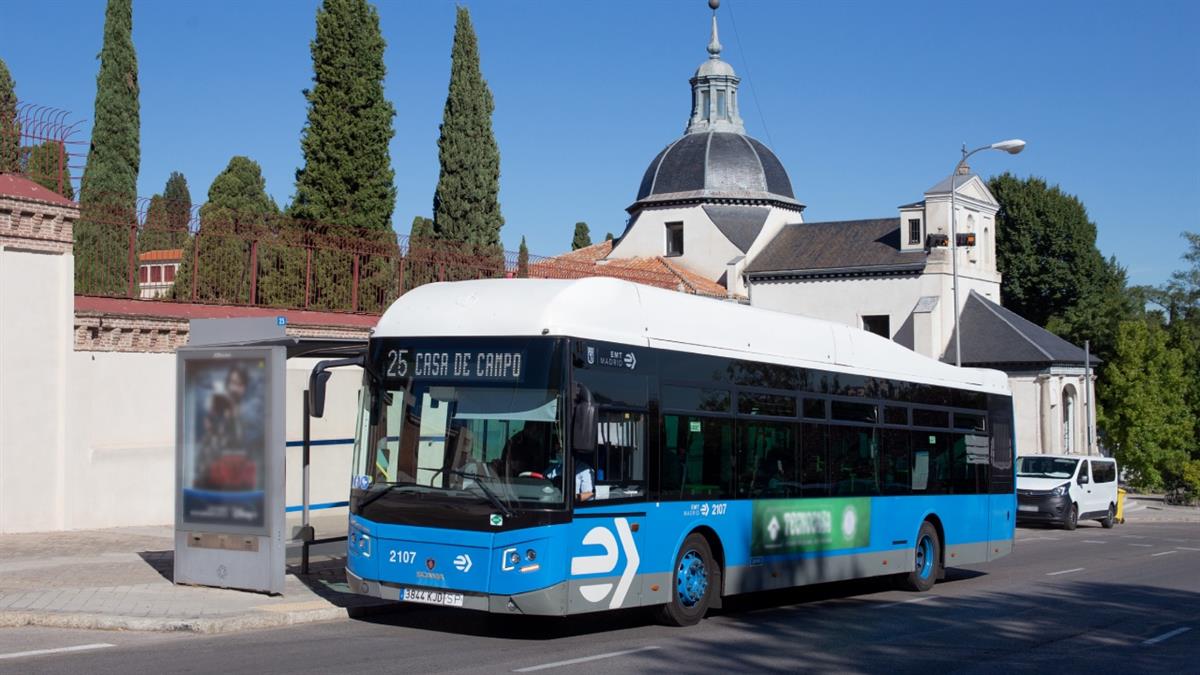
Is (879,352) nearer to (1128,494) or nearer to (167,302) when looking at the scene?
(167,302)

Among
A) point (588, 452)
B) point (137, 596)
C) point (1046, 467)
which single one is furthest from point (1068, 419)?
point (137, 596)

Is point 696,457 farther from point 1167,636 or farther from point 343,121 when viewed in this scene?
point 343,121

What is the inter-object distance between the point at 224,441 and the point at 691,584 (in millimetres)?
5122

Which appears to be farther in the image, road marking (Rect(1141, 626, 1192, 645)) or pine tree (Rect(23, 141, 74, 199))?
pine tree (Rect(23, 141, 74, 199))

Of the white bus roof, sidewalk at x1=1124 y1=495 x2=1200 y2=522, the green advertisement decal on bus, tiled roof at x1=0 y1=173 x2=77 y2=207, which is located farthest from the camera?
sidewalk at x1=1124 y1=495 x2=1200 y2=522

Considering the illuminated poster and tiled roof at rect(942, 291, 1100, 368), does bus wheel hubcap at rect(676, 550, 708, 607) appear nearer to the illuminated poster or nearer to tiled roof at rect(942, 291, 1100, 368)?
the illuminated poster

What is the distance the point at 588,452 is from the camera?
11539 mm

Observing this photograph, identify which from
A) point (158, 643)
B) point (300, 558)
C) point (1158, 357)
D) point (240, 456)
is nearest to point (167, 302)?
point (300, 558)

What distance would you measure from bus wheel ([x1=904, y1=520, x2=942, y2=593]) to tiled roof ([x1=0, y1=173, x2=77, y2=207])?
13.5 metres

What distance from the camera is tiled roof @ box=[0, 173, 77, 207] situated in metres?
19.6

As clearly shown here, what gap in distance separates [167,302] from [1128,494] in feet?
142

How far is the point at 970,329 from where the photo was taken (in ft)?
202

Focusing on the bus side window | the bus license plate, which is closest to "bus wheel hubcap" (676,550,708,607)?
the bus side window

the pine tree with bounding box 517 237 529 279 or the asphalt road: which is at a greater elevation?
the pine tree with bounding box 517 237 529 279
